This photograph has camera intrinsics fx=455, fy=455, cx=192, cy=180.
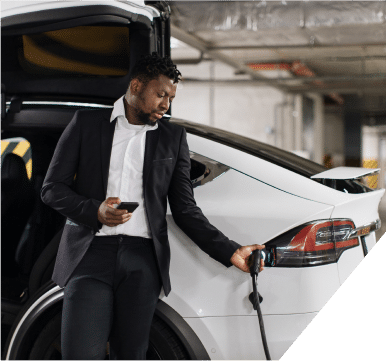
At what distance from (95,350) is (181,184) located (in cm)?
66

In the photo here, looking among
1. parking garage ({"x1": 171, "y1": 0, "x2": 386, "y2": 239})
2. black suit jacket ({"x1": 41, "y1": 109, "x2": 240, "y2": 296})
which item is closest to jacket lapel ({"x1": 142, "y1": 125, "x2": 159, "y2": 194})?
black suit jacket ({"x1": 41, "y1": 109, "x2": 240, "y2": 296})

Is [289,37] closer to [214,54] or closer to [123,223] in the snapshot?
[214,54]

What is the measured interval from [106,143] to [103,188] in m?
0.16

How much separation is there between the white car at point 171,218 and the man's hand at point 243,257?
78 mm

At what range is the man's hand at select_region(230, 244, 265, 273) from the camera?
65.5 inches

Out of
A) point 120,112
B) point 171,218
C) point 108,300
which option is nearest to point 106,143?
point 120,112

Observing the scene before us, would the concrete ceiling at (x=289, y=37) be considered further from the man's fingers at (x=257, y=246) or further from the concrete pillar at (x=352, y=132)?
the concrete pillar at (x=352, y=132)

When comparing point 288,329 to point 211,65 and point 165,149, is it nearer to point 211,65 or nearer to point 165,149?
point 165,149

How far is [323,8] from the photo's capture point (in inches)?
226

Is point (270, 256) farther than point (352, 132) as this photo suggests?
No

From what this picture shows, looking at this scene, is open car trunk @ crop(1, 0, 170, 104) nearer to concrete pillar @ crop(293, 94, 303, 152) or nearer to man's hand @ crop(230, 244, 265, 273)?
man's hand @ crop(230, 244, 265, 273)

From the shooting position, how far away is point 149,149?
1659 mm

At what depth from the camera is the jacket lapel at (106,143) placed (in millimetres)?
1608

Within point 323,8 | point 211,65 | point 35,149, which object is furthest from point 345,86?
point 35,149
